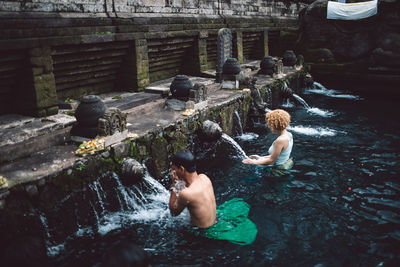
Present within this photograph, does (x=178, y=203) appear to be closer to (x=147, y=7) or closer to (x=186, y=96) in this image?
(x=186, y=96)

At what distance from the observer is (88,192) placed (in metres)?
5.28

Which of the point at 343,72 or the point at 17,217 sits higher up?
the point at 343,72

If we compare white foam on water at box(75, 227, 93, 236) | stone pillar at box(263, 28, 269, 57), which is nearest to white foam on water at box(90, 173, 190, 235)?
white foam on water at box(75, 227, 93, 236)

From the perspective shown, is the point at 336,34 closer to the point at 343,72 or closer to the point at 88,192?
the point at 343,72

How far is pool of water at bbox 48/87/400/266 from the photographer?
4500mm

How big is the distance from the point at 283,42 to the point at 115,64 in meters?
12.3

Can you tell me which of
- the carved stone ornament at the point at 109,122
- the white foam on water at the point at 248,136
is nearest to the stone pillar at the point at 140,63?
the white foam on water at the point at 248,136

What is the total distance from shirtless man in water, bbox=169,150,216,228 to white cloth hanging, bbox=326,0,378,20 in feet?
47.6

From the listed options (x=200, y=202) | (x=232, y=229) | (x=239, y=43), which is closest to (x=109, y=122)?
(x=200, y=202)

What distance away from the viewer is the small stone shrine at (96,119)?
563 centimetres

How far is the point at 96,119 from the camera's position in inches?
228

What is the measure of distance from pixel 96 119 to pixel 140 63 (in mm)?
4171

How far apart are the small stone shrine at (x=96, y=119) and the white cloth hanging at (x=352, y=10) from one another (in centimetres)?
1404

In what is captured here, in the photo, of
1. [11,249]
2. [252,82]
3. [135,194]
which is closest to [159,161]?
[135,194]
